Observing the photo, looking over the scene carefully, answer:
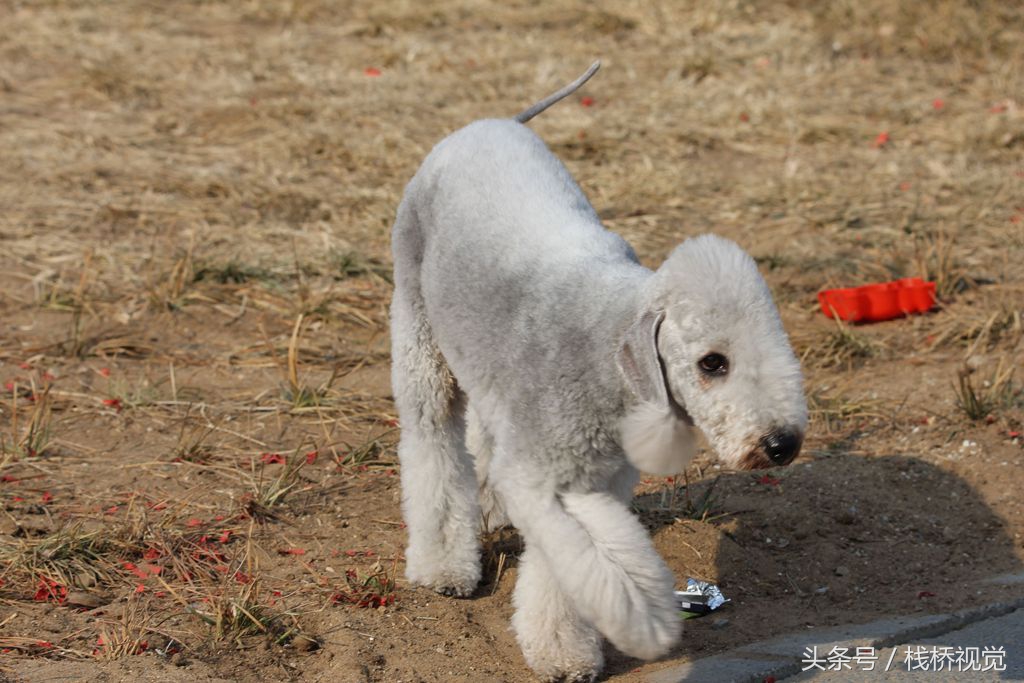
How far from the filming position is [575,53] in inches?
420

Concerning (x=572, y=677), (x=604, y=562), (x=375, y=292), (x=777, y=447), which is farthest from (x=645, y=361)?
(x=375, y=292)

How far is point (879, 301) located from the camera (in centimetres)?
634

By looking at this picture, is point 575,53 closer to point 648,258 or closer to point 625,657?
point 648,258

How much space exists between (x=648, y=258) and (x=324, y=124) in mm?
3060

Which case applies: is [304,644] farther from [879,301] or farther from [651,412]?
[879,301]

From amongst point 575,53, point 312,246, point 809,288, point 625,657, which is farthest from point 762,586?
point 575,53

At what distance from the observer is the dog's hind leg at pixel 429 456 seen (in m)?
4.29

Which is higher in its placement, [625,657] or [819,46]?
[819,46]

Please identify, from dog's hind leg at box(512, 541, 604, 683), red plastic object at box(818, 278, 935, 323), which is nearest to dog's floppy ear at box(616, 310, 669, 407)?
dog's hind leg at box(512, 541, 604, 683)

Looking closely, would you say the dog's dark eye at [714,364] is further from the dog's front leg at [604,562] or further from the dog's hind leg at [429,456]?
the dog's hind leg at [429,456]

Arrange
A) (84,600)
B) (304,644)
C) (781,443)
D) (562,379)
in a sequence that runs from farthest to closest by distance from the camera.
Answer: (84,600)
(304,644)
(562,379)
(781,443)

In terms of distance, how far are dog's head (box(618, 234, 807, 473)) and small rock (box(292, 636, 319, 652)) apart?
48.8 inches

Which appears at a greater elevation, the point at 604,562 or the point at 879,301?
the point at 604,562

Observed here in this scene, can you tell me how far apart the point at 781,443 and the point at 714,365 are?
0.85 ft
